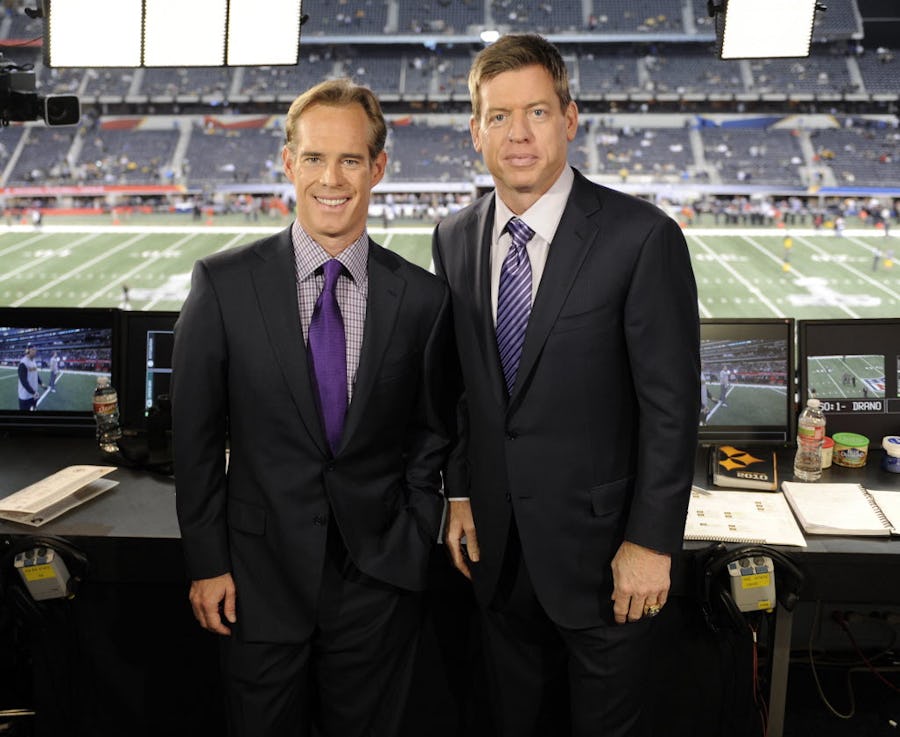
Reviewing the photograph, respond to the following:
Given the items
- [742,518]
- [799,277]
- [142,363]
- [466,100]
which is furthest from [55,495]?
[466,100]

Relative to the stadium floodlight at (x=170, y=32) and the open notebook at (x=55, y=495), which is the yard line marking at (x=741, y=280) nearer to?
the stadium floodlight at (x=170, y=32)

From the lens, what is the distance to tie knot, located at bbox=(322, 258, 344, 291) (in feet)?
5.15

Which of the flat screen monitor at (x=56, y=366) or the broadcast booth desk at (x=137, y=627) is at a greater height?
the flat screen monitor at (x=56, y=366)

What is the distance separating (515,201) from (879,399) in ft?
5.79

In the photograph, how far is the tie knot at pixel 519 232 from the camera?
160cm

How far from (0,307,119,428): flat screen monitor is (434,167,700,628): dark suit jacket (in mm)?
1653

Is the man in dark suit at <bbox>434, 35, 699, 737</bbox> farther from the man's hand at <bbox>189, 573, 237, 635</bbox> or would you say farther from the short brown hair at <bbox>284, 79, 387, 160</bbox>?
the man's hand at <bbox>189, 573, 237, 635</bbox>

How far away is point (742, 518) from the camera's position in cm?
216

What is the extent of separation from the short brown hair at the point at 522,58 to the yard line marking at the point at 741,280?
14738 mm

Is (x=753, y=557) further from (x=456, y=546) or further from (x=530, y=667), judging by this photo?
(x=456, y=546)

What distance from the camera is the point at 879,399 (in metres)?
2.71

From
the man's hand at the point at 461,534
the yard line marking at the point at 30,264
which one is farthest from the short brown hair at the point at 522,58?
the yard line marking at the point at 30,264

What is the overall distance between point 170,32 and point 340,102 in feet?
7.43

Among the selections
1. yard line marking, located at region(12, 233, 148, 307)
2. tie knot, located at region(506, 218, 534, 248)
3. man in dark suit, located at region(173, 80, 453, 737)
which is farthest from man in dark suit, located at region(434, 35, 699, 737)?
yard line marking, located at region(12, 233, 148, 307)
